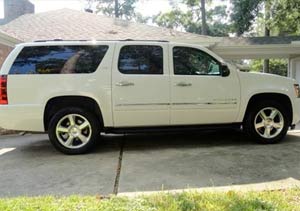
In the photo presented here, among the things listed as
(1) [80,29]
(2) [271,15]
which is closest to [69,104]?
(1) [80,29]

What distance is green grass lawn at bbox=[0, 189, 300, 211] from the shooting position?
3.56 m

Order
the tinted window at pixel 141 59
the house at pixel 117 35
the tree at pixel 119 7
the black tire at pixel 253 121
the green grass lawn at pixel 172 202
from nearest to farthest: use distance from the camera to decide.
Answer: the green grass lawn at pixel 172 202 → the tinted window at pixel 141 59 → the black tire at pixel 253 121 → the house at pixel 117 35 → the tree at pixel 119 7

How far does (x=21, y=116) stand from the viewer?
6094 millimetres

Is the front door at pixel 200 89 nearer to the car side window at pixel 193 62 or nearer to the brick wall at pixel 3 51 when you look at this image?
the car side window at pixel 193 62

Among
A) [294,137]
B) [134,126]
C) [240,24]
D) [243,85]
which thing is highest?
[240,24]

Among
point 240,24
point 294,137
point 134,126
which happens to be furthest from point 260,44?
point 240,24

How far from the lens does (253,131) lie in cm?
680

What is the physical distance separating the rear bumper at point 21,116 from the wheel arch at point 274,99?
12.3ft

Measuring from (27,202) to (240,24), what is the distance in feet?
79.8

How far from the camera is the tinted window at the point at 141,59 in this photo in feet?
21.0

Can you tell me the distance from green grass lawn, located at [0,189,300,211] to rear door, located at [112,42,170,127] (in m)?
2.54

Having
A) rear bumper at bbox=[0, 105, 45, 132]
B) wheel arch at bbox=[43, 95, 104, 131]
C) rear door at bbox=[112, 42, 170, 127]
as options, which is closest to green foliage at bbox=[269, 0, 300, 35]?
rear door at bbox=[112, 42, 170, 127]

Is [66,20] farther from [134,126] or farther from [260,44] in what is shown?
[134,126]

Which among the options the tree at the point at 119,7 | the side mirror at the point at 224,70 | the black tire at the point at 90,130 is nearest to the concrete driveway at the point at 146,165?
the black tire at the point at 90,130
